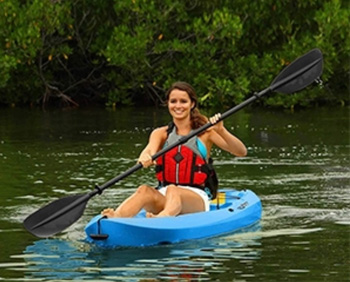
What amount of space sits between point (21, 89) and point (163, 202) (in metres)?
16.0

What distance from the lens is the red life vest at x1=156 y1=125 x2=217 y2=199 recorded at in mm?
9344

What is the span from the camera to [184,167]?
9344 millimetres

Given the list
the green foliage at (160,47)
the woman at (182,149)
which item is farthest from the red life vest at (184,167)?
the green foliage at (160,47)

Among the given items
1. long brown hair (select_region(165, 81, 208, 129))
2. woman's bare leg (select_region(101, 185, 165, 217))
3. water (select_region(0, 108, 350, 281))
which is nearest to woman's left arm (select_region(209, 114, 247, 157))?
long brown hair (select_region(165, 81, 208, 129))

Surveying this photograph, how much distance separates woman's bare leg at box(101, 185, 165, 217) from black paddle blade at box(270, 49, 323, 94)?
1.57m

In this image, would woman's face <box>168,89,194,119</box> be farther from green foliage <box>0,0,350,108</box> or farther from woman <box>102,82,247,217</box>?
green foliage <box>0,0,350,108</box>

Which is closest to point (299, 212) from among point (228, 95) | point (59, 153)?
→ point (59, 153)

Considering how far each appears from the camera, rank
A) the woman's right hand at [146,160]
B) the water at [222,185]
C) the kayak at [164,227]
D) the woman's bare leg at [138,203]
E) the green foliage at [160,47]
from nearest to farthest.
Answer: the water at [222,185]
the kayak at [164,227]
the woman's bare leg at [138,203]
the woman's right hand at [146,160]
the green foliage at [160,47]

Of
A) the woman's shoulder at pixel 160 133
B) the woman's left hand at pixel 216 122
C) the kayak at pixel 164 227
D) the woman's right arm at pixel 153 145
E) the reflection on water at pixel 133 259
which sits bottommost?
the reflection on water at pixel 133 259

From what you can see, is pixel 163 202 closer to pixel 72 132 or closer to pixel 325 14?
pixel 72 132

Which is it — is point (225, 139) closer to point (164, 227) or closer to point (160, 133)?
point (160, 133)

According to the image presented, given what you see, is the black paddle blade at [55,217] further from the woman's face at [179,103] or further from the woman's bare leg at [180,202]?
the woman's face at [179,103]

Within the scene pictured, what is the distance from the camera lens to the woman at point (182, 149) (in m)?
9.02

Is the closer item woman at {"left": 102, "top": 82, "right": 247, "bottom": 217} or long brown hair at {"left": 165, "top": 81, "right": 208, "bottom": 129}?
woman at {"left": 102, "top": 82, "right": 247, "bottom": 217}
